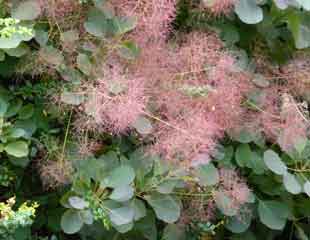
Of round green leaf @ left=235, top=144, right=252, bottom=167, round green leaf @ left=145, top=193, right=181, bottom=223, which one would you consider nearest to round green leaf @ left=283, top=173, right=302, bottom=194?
round green leaf @ left=235, top=144, right=252, bottom=167

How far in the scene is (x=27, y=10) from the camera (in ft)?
4.95

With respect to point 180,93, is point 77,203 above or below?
below

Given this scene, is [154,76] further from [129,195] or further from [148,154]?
[129,195]

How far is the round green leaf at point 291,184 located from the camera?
155 cm

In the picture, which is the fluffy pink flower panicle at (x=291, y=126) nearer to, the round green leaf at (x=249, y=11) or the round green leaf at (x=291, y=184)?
the round green leaf at (x=291, y=184)

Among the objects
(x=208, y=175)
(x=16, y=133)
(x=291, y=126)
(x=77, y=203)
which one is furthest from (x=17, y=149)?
(x=291, y=126)

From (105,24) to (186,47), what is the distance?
22cm

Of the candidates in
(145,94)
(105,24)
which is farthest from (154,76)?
(105,24)

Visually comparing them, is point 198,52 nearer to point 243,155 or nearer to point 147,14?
point 147,14

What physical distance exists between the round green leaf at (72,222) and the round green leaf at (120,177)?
9cm

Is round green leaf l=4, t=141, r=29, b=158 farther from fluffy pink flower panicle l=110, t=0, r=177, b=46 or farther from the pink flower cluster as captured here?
fluffy pink flower panicle l=110, t=0, r=177, b=46

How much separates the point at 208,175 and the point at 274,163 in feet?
0.53

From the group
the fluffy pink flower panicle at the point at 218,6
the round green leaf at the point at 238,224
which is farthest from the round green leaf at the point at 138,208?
the fluffy pink flower panicle at the point at 218,6

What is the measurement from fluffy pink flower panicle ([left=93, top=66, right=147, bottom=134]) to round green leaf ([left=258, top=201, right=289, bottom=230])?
41 centimetres
